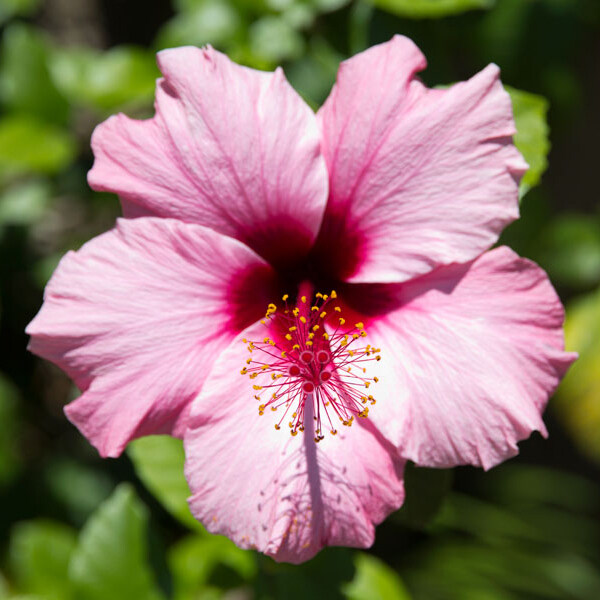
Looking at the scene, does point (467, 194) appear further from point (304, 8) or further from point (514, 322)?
point (304, 8)

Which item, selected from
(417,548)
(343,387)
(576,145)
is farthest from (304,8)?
(417,548)

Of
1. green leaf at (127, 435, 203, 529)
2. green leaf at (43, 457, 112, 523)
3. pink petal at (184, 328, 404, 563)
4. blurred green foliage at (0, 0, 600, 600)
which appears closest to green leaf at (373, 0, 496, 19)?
blurred green foliage at (0, 0, 600, 600)

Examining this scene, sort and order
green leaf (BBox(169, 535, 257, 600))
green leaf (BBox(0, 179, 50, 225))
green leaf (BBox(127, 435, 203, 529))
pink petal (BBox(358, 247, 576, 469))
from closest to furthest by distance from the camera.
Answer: pink petal (BBox(358, 247, 576, 469)), green leaf (BBox(127, 435, 203, 529)), green leaf (BBox(169, 535, 257, 600)), green leaf (BBox(0, 179, 50, 225))

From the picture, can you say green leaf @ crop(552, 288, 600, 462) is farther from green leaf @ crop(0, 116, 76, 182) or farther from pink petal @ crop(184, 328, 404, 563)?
green leaf @ crop(0, 116, 76, 182)

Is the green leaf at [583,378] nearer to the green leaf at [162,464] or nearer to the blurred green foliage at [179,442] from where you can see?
the blurred green foliage at [179,442]

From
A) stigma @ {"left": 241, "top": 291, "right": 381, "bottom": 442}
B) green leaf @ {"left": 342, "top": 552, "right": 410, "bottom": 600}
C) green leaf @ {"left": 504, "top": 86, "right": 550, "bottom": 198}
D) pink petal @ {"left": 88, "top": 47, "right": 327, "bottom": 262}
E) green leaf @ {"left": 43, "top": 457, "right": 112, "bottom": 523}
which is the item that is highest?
pink petal @ {"left": 88, "top": 47, "right": 327, "bottom": 262}

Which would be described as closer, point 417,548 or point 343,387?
point 343,387

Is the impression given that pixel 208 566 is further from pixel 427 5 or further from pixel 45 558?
pixel 427 5
